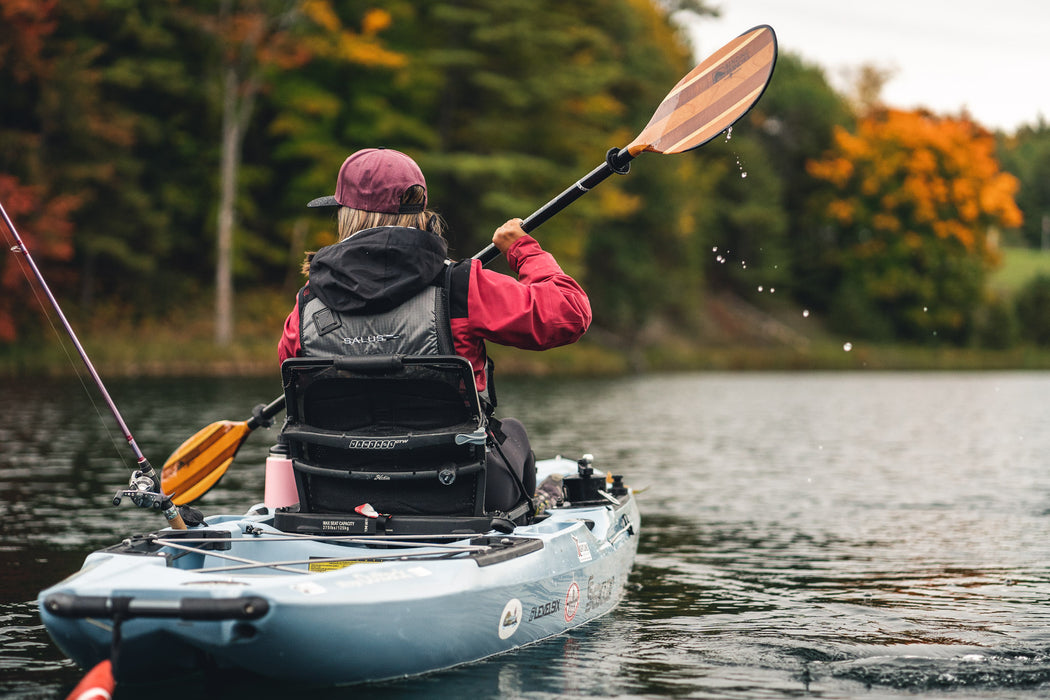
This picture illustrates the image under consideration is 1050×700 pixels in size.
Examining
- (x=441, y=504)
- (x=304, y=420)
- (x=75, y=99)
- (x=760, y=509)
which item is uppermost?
(x=75, y=99)

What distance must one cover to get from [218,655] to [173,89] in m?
29.2

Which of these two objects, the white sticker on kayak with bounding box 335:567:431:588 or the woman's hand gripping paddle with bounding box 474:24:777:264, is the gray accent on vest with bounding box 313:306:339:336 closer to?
the white sticker on kayak with bounding box 335:567:431:588

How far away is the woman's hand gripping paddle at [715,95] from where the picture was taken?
265 inches

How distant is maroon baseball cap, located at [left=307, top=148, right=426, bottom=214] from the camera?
17.3ft

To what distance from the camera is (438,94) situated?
37.9 meters

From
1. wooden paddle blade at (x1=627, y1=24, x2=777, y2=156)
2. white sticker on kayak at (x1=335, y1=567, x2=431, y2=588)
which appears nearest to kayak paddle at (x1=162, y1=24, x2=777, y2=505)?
wooden paddle blade at (x1=627, y1=24, x2=777, y2=156)

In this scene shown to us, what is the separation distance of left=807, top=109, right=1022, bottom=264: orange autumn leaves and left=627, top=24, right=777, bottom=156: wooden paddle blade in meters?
44.9

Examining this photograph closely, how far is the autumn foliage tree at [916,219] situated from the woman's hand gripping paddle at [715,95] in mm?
45014

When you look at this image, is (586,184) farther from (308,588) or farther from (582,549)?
(308,588)

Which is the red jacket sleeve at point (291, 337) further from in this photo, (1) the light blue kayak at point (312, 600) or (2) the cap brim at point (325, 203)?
(1) the light blue kayak at point (312, 600)

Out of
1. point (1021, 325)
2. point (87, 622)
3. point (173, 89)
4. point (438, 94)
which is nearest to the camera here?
point (87, 622)

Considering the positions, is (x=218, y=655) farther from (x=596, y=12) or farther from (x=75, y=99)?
(x=596, y=12)

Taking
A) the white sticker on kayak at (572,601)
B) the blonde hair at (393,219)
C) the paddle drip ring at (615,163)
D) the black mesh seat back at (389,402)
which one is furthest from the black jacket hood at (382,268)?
the white sticker on kayak at (572,601)

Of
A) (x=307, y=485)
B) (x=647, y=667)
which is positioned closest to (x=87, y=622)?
(x=307, y=485)
